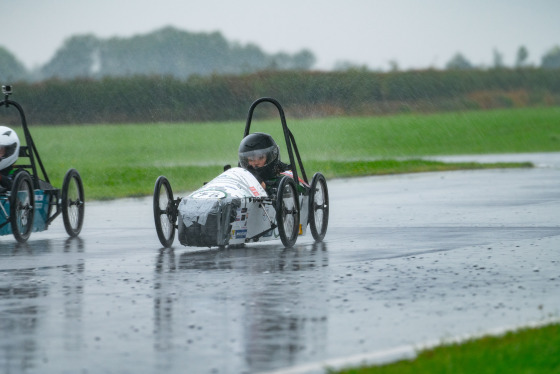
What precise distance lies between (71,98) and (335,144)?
1684 centimetres

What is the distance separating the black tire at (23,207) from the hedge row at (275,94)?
27.2 metres

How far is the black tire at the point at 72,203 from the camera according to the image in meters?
16.7

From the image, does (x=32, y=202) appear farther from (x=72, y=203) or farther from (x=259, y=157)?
(x=259, y=157)

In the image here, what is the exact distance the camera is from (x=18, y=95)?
143 feet

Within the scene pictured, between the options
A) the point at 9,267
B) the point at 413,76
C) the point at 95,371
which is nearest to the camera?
the point at 95,371

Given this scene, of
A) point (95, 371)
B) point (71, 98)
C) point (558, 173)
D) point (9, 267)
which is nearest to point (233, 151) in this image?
point (71, 98)

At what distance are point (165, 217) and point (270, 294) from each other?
Answer: 4.62 meters

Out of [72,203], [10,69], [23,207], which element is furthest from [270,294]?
[10,69]

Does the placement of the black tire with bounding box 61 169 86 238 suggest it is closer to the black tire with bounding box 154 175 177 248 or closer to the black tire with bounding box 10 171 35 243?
the black tire with bounding box 10 171 35 243

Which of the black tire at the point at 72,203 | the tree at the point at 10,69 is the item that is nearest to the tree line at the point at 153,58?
the tree at the point at 10,69

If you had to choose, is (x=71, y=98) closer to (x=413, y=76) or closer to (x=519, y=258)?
(x=413, y=76)

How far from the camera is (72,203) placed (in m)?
16.9

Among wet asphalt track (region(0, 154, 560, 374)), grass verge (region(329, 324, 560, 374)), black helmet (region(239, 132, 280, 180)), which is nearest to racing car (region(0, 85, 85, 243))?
wet asphalt track (region(0, 154, 560, 374))

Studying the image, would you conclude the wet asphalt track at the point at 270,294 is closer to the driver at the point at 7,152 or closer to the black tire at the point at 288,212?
the black tire at the point at 288,212
